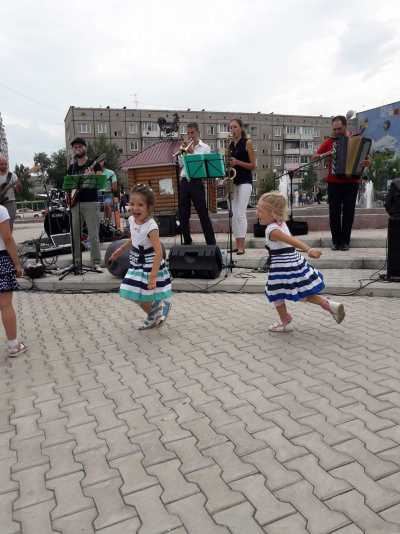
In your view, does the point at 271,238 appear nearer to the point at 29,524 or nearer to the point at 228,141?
the point at 29,524

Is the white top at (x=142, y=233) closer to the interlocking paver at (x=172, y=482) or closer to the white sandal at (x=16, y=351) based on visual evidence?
the white sandal at (x=16, y=351)

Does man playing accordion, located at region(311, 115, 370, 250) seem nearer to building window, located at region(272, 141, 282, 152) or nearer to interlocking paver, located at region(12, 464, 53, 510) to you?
interlocking paver, located at region(12, 464, 53, 510)

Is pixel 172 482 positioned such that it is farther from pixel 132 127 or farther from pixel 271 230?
pixel 132 127

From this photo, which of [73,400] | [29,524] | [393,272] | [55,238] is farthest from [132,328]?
[55,238]

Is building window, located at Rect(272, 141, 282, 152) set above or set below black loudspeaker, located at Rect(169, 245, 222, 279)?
above

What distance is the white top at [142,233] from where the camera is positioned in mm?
4434

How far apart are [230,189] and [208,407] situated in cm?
491

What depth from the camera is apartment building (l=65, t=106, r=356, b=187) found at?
2729 inches

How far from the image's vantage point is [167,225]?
1080cm

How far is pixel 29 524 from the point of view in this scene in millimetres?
1975

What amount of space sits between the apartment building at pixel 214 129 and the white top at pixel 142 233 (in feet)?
206

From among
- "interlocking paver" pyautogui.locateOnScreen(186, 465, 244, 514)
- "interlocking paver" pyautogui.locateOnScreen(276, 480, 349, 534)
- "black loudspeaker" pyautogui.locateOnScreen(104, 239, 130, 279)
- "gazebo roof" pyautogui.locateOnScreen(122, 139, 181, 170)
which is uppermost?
"gazebo roof" pyautogui.locateOnScreen(122, 139, 181, 170)

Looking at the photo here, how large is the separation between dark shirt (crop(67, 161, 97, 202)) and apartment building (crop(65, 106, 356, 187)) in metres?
59.3

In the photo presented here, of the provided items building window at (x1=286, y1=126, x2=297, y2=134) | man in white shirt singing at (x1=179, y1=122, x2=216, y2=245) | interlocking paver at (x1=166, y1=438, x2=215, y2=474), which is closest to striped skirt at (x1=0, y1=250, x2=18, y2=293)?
interlocking paver at (x1=166, y1=438, x2=215, y2=474)
